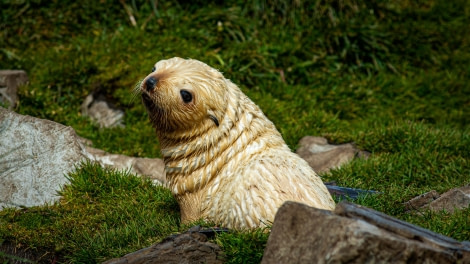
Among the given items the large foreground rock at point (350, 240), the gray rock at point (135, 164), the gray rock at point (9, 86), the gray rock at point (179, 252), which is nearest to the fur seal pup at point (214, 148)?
the gray rock at point (179, 252)

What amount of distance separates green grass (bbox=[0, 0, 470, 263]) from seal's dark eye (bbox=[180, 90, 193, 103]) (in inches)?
65.3

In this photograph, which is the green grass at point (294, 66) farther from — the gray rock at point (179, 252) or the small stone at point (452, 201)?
the gray rock at point (179, 252)

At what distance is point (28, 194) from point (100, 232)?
1173mm

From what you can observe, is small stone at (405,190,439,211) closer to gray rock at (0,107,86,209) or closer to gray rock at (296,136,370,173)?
gray rock at (296,136,370,173)

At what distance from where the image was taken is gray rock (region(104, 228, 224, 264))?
4672 mm

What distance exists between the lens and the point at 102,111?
9.30 m

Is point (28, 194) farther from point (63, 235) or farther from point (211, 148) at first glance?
point (211, 148)

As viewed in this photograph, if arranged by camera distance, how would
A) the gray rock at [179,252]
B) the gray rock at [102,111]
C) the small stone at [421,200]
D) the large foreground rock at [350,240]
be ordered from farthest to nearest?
the gray rock at [102,111] → the small stone at [421,200] → the gray rock at [179,252] → the large foreground rock at [350,240]

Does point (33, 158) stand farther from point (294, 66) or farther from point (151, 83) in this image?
point (294, 66)

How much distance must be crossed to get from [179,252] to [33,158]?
267 cm

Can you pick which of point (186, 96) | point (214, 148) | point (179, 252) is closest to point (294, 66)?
point (214, 148)

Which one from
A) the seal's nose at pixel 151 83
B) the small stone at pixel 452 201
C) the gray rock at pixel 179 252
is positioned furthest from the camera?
the small stone at pixel 452 201

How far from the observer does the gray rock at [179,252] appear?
4.67m

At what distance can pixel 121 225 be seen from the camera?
19.6 feet
